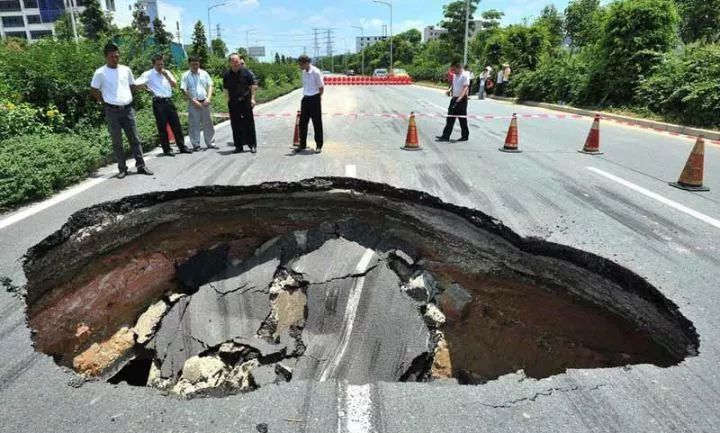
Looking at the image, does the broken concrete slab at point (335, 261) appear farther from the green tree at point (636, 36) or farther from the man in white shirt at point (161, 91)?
the green tree at point (636, 36)

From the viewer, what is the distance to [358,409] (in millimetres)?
2152

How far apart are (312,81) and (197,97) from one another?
85.2 inches

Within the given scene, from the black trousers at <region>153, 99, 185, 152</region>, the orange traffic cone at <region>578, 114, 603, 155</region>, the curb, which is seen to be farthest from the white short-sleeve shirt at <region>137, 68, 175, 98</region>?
the curb

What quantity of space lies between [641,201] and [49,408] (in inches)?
238

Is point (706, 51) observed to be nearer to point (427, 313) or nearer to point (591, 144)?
point (591, 144)

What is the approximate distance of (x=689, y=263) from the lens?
3824 millimetres

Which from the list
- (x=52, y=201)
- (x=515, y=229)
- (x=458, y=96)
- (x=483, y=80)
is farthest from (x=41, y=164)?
(x=483, y=80)

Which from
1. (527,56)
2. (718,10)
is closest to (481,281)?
(527,56)

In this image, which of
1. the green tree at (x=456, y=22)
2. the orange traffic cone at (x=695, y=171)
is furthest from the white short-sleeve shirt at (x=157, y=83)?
the green tree at (x=456, y=22)

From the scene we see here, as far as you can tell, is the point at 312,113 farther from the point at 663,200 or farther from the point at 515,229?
the point at 663,200

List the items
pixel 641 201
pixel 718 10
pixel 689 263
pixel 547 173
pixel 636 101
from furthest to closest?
pixel 718 10 < pixel 636 101 < pixel 547 173 < pixel 641 201 < pixel 689 263

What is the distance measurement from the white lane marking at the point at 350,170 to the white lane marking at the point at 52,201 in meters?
3.22

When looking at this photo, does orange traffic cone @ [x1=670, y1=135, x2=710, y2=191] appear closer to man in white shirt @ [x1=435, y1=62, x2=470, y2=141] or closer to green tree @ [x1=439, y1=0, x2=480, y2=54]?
man in white shirt @ [x1=435, y1=62, x2=470, y2=141]

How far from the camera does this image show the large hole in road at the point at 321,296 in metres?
3.79
